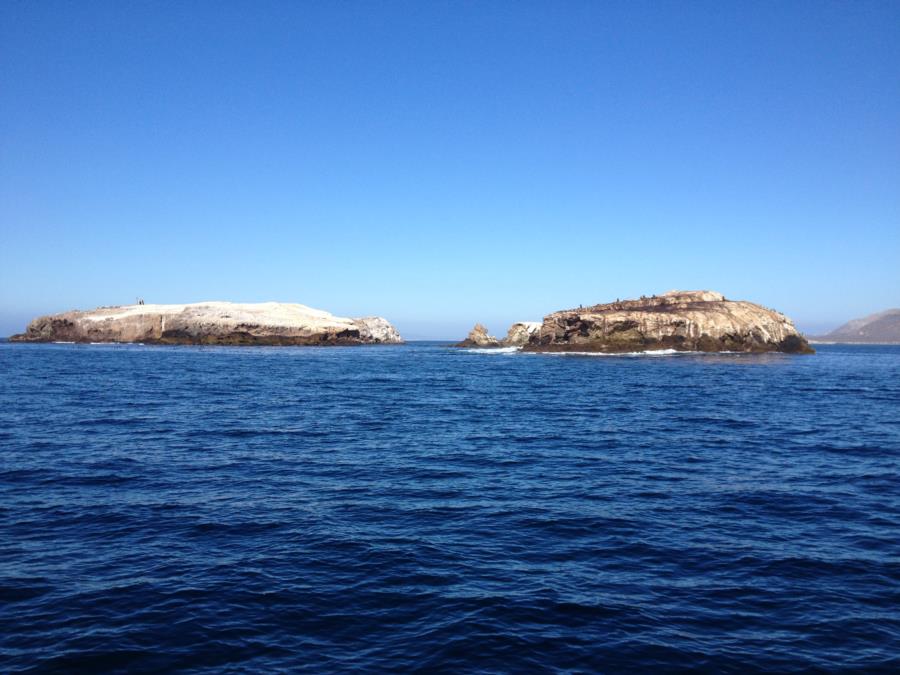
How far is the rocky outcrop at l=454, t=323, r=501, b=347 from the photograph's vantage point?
161 metres

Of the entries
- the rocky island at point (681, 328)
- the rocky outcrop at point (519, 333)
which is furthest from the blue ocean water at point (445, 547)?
the rocky outcrop at point (519, 333)

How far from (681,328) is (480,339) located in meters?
63.0

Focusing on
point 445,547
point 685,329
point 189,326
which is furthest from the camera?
point 189,326

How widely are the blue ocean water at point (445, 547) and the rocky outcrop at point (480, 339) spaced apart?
13039 cm

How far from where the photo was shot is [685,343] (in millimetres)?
111062

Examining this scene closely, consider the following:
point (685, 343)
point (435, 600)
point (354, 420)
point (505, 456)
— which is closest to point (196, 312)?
point (685, 343)

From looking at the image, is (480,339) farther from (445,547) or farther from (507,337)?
(445,547)

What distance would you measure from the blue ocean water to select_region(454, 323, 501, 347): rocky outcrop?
428 ft

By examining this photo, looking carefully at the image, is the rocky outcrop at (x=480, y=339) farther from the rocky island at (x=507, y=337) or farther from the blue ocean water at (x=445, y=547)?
the blue ocean water at (x=445, y=547)

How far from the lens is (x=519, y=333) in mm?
161625

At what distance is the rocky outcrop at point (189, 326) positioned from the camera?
16025 cm

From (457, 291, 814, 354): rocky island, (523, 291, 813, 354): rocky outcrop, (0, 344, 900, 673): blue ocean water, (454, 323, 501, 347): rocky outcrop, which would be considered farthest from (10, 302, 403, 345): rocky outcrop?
(0, 344, 900, 673): blue ocean water

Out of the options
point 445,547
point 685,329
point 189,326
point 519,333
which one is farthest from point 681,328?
point 189,326

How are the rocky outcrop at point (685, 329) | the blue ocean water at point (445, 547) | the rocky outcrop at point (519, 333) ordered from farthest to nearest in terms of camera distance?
the rocky outcrop at point (519, 333) → the rocky outcrop at point (685, 329) → the blue ocean water at point (445, 547)
